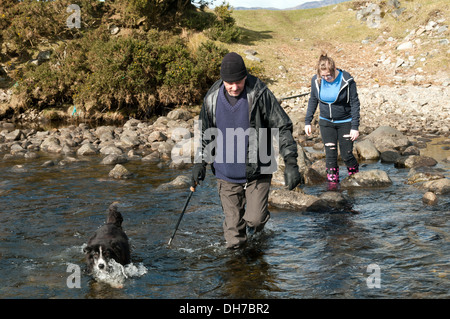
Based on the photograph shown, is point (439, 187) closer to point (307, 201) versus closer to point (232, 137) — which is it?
point (307, 201)

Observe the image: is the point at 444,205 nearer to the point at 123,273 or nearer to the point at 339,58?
the point at 123,273

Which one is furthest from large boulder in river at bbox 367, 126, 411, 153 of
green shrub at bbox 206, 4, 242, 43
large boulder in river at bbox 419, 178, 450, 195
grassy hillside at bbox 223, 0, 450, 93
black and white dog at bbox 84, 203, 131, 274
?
green shrub at bbox 206, 4, 242, 43

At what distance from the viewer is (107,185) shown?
432 inches

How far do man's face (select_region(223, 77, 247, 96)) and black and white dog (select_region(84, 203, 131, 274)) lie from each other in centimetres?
231

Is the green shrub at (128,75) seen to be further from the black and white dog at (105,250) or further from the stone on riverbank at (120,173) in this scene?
the black and white dog at (105,250)

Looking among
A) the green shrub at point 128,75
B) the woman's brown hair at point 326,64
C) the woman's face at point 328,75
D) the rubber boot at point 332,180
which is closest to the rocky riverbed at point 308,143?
the rubber boot at point 332,180

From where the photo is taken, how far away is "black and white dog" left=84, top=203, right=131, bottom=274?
17.6 feet

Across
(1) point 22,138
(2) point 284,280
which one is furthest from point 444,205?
(1) point 22,138

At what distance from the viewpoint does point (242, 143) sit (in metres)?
5.64

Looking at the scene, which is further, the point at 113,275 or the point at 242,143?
the point at 242,143

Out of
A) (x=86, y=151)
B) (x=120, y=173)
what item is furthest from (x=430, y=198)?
(x=86, y=151)

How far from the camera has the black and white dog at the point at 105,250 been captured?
17.6ft

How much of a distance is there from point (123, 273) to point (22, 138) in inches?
560

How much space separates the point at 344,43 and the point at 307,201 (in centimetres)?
2336
